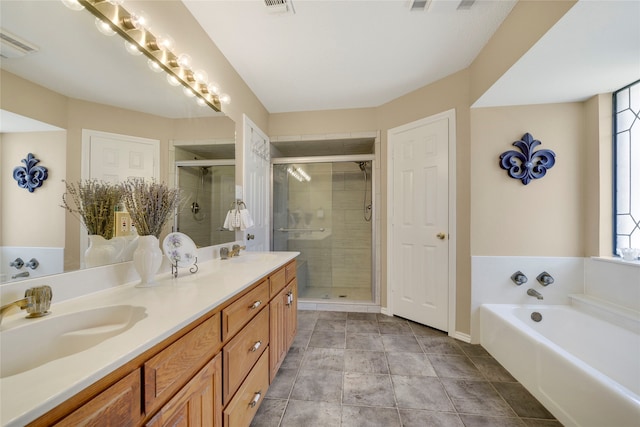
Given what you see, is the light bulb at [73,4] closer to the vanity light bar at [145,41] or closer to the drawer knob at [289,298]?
the vanity light bar at [145,41]

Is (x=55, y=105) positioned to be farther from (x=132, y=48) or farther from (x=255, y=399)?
(x=255, y=399)

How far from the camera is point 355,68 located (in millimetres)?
2088

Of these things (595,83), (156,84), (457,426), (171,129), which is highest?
(595,83)

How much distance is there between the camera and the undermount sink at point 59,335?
59 cm

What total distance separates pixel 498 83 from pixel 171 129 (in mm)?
2231

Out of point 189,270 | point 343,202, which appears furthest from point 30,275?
point 343,202

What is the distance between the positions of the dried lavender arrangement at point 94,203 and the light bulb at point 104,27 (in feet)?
2.08

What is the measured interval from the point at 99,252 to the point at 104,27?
941mm

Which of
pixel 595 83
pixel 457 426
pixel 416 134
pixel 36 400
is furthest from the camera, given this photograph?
pixel 416 134

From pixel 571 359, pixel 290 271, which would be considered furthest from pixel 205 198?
pixel 571 359

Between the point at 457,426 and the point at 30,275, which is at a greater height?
the point at 30,275

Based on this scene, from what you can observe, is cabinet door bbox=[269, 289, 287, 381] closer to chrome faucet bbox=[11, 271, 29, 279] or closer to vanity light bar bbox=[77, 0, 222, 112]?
chrome faucet bbox=[11, 271, 29, 279]

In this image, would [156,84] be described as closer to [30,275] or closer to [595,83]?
[30,275]

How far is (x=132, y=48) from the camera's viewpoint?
1112mm
